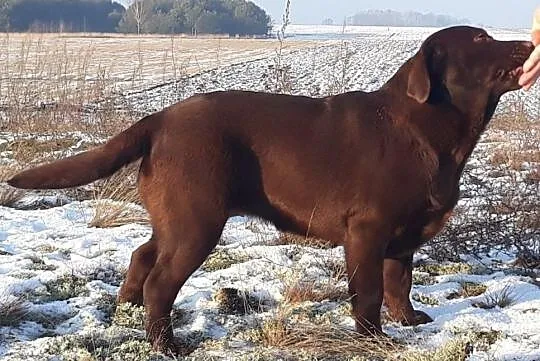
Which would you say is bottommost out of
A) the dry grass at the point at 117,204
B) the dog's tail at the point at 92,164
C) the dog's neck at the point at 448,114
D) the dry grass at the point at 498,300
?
the dry grass at the point at 117,204

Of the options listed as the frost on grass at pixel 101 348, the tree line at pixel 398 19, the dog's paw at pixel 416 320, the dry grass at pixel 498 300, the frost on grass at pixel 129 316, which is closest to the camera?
the frost on grass at pixel 101 348

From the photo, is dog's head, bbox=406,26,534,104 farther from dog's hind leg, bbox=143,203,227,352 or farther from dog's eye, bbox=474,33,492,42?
dog's hind leg, bbox=143,203,227,352

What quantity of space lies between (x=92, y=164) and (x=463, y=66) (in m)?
1.77

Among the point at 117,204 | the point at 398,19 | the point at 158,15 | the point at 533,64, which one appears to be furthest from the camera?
the point at 398,19

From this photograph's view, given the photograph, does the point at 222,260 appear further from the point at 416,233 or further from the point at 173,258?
the point at 416,233

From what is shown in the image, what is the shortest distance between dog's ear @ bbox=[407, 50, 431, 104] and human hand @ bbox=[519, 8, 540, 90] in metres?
0.41

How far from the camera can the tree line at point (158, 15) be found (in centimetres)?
2889

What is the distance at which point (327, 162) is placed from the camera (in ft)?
11.6

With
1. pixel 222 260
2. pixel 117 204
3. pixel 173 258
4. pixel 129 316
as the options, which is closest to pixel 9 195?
pixel 117 204

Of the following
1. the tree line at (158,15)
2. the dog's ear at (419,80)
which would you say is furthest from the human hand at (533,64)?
the tree line at (158,15)

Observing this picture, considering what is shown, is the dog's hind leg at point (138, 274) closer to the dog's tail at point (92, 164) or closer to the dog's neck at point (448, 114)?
the dog's tail at point (92, 164)

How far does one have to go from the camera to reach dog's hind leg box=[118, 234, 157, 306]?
381 cm

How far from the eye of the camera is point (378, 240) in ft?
11.2

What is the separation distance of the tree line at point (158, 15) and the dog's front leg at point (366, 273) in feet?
56.1
